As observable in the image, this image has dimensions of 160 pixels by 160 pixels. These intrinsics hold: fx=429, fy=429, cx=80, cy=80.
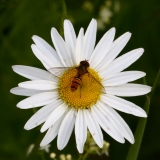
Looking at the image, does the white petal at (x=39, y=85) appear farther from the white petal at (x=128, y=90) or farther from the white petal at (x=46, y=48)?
the white petal at (x=128, y=90)

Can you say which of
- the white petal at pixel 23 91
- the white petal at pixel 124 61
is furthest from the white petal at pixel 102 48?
the white petal at pixel 23 91

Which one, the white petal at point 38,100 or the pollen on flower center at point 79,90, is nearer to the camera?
the white petal at point 38,100

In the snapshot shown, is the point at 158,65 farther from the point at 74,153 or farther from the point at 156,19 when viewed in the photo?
the point at 74,153

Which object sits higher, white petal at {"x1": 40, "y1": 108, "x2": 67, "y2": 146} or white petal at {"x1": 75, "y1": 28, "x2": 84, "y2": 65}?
white petal at {"x1": 75, "y1": 28, "x2": 84, "y2": 65}

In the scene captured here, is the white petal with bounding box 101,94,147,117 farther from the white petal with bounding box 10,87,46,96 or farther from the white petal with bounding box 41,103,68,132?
the white petal with bounding box 10,87,46,96

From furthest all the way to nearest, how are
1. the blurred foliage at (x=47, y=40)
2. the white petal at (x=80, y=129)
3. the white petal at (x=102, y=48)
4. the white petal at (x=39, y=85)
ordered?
the blurred foliage at (x=47, y=40), the white petal at (x=102, y=48), the white petal at (x=80, y=129), the white petal at (x=39, y=85)

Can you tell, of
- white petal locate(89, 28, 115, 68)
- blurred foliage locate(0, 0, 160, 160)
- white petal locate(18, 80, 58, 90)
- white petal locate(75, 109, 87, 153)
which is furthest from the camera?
blurred foliage locate(0, 0, 160, 160)

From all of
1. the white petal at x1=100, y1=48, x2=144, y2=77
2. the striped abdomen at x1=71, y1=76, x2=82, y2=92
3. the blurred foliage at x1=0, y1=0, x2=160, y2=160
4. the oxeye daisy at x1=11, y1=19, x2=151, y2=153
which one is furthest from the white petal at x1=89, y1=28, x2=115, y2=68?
the blurred foliage at x1=0, y1=0, x2=160, y2=160
